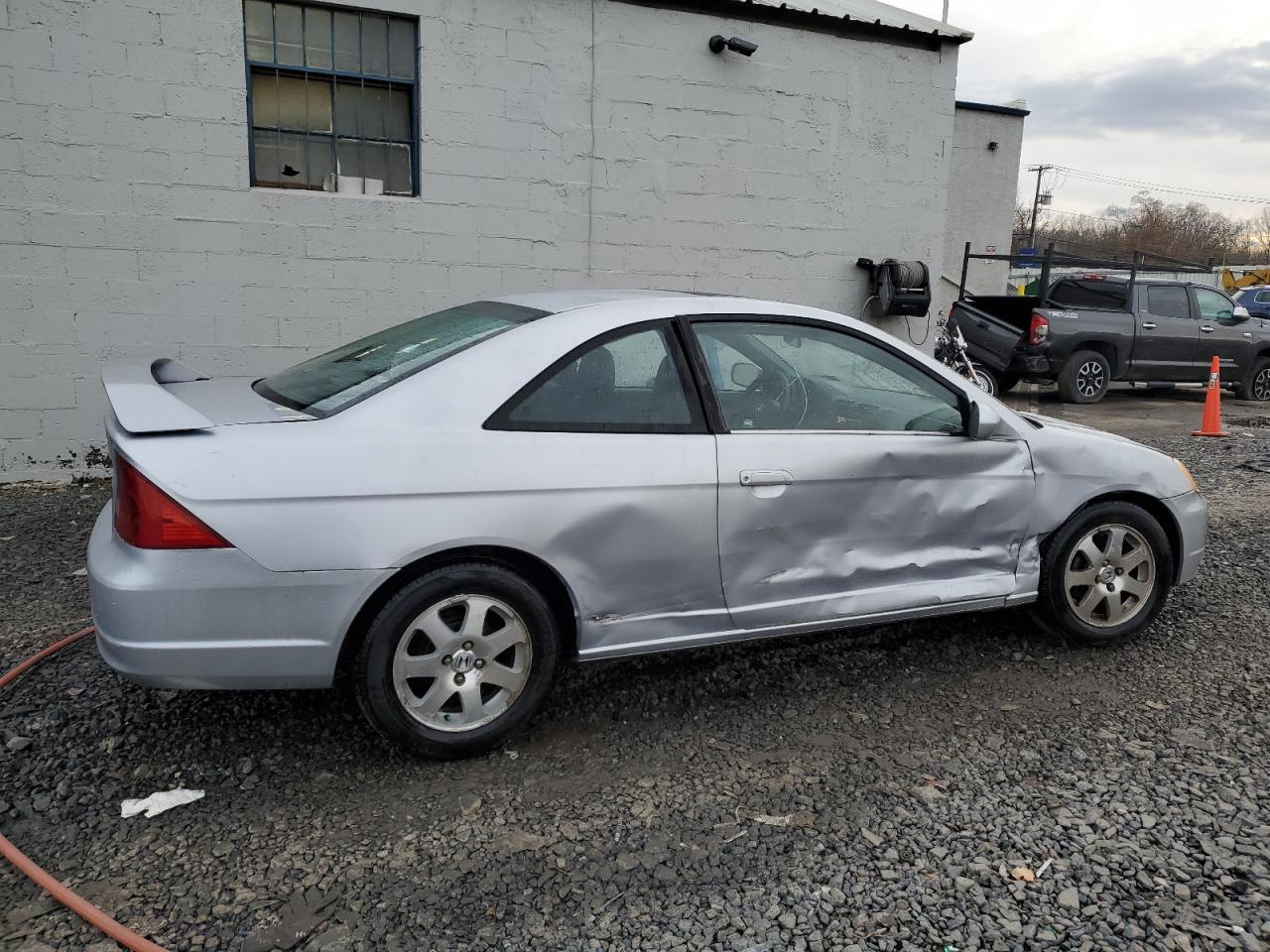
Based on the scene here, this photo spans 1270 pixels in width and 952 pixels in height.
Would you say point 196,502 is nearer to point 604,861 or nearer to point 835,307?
point 604,861

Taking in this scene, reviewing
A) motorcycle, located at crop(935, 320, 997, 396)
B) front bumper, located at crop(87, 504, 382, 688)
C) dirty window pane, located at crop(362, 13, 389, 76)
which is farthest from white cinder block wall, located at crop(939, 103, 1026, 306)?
front bumper, located at crop(87, 504, 382, 688)

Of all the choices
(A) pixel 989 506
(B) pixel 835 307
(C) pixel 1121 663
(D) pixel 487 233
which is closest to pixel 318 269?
(D) pixel 487 233

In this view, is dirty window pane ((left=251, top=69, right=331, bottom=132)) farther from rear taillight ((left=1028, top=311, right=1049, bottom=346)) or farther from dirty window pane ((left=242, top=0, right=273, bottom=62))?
rear taillight ((left=1028, top=311, right=1049, bottom=346))

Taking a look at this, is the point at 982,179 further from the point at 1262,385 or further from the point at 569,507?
the point at 569,507

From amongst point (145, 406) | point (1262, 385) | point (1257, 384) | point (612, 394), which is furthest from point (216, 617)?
point (1262, 385)

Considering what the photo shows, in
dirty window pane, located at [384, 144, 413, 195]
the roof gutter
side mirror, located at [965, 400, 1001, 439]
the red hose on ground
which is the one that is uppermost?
the roof gutter

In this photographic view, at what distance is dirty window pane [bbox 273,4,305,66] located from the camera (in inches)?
287

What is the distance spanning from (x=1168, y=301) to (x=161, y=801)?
48.4 feet

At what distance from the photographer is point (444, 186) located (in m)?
7.79

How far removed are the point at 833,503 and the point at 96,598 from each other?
2.47 m

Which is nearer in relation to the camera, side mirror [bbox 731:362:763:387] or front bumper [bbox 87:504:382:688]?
front bumper [bbox 87:504:382:688]

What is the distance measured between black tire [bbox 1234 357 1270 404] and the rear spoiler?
15410 millimetres

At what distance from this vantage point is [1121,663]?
165 inches

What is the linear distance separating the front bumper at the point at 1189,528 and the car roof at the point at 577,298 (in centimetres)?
229
